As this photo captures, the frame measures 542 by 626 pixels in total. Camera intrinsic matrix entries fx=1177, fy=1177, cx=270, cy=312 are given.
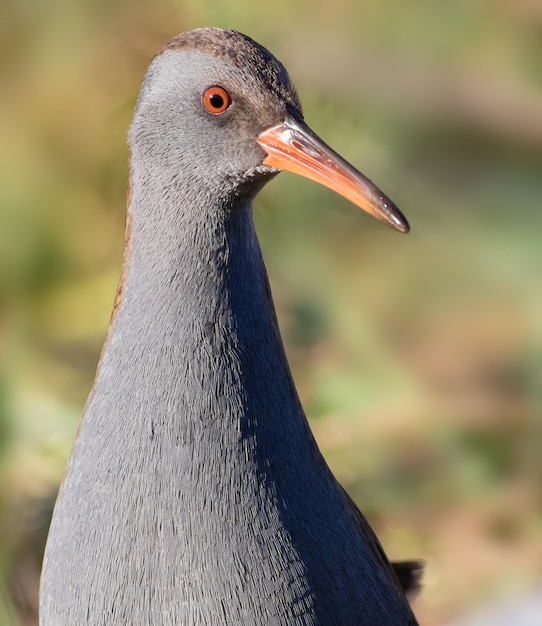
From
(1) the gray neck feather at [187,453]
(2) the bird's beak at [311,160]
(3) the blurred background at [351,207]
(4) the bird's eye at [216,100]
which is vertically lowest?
(1) the gray neck feather at [187,453]

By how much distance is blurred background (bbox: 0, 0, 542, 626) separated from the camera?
11.0 ft

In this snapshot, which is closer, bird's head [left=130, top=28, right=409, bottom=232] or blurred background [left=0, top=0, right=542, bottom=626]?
bird's head [left=130, top=28, right=409, bottom=232]

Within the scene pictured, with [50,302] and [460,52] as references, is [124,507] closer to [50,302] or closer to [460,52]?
[50,302]

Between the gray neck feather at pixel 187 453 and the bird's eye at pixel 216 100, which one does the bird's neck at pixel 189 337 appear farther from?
the bird's eye at pixel 216 100

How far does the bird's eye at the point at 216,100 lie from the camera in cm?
162

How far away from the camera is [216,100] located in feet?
5.33

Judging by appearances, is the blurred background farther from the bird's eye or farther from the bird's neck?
the bird's eye

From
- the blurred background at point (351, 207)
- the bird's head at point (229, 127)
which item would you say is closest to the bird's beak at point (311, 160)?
the bird's head at point (229, 127)

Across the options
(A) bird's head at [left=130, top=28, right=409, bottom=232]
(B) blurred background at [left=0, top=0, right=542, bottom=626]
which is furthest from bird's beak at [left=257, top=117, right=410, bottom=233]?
(B) blurred background at [left=0, top=0, right=542, bottom=626]

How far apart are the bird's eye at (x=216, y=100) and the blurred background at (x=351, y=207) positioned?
1.73 meters

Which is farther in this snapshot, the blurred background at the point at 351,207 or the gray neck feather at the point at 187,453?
the blurred background at the point at 351,207

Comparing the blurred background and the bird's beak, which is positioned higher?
the blurred background

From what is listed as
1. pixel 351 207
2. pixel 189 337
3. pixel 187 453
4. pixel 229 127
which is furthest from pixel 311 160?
pixel 351 207

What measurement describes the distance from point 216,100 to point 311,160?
0.51 feet
